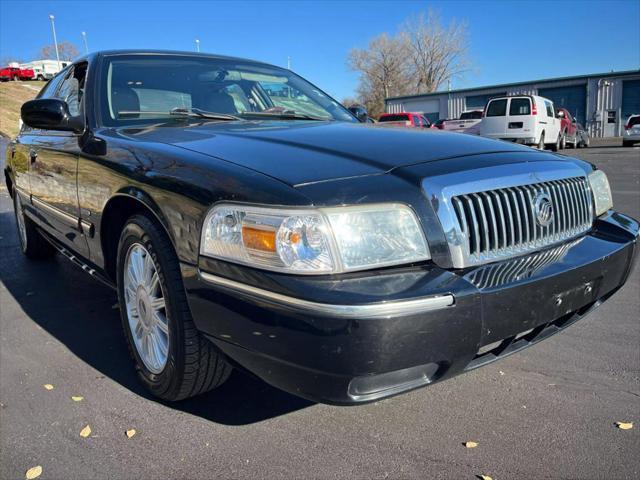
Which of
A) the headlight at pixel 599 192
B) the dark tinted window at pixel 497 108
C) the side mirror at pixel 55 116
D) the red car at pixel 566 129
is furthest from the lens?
the red car at pixel 566 129

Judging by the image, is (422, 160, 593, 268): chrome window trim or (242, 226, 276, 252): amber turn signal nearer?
(242, 226, 276, 252): amber turn signal

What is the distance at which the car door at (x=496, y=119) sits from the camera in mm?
17781

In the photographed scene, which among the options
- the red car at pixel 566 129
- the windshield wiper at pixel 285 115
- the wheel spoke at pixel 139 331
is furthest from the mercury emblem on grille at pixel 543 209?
the red car at pixel 566 129

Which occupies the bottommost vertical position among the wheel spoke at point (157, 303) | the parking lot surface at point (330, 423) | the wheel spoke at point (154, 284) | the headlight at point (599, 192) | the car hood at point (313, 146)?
the parking lot surface at point (330, 423)

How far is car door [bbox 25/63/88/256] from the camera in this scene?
313cm

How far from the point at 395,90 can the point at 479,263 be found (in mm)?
61674

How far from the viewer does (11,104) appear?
31.3m

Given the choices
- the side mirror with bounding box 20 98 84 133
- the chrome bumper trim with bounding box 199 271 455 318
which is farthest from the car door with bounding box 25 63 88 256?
the chrome bumper trim with bounding box 199 271 455 318

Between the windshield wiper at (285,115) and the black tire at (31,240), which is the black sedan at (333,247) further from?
the black tire at (31,240)

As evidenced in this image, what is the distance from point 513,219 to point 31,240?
181 inches

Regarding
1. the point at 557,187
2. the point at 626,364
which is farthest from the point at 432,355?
the point at 626,364

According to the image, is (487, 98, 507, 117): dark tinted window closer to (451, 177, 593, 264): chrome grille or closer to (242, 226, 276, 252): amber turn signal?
(451, 177, 593, 264): chrome grille

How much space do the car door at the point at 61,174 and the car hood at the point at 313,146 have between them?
586mm

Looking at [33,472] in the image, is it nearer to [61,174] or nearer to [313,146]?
[313,146]
